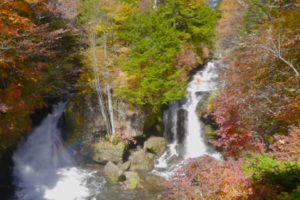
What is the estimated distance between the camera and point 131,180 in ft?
35.3

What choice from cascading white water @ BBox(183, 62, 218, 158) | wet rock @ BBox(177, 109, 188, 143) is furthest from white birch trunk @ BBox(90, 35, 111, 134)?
cascading white water @ BBox(183, 62, 218, 158)

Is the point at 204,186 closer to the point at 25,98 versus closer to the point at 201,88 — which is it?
the point at 25,98

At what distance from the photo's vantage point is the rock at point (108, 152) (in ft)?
39.6

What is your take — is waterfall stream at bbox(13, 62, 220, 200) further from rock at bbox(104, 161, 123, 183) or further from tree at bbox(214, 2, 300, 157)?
tree at bbox(214, 2, 300, 157)

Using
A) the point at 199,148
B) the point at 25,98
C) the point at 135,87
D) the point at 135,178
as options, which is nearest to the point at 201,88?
the point at 199,148

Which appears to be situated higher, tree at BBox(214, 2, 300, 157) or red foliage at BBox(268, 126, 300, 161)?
tree at BBox(214, 2, 300, 157)

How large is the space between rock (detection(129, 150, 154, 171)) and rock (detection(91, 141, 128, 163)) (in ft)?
2.61

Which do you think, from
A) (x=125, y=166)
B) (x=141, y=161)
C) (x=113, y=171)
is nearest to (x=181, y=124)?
(x=141, y=161)

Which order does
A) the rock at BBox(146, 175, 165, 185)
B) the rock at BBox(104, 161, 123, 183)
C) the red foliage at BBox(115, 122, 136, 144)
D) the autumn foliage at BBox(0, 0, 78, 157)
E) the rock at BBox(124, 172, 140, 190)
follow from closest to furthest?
the autumn foliage at BBox(0, 0, 78, 157) < the rock at BBox(124, 172, 140, 190) < the rock at BBox(146, 175, 165, 185) < the rock at BBox(104, 161, 123, 183) < the red foliage at BBox(115, 122, 136, 144)

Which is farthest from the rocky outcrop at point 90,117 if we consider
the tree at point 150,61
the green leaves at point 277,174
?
the green leaves at point 277,174

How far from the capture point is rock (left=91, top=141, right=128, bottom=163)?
1206 centimetres

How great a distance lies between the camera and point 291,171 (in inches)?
183

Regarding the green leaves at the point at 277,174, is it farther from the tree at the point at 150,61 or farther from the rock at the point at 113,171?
the rock at the point at 113,171

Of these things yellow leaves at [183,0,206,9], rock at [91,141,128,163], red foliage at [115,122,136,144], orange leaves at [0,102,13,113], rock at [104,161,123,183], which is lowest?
rock at [104,161,123,183]
